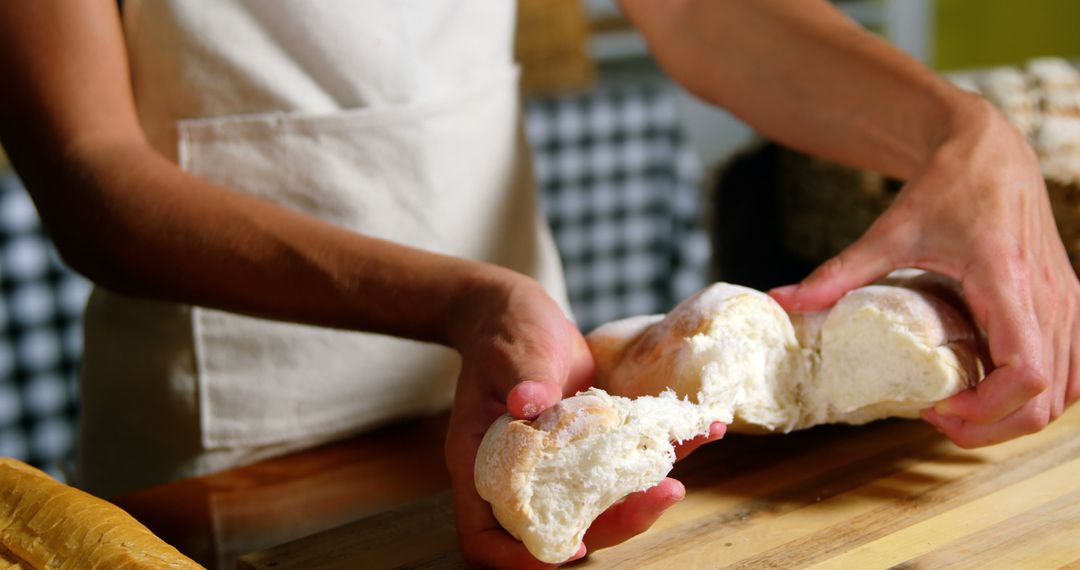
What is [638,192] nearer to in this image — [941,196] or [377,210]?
[377,210]

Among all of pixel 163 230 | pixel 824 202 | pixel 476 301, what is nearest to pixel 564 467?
pixel 476 301

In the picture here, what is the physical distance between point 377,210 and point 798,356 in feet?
1.82

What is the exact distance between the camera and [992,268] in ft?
3.37

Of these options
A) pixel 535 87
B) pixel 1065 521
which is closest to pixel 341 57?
pixel 1065 521

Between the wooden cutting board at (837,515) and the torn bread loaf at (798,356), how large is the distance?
0.05m

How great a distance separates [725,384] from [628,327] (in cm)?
16

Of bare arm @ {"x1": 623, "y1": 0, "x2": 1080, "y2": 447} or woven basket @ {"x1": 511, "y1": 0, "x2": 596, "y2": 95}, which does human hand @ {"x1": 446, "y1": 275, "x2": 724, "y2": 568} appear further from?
woven basket @ {"x1": 511, "y1": 0, "x2": 596, "y2": 95}

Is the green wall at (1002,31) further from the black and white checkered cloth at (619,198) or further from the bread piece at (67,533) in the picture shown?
the bread piece at (67,533)

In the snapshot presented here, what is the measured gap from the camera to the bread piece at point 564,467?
0.80 meters

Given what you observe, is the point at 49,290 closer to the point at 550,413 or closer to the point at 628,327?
the point at 628,327

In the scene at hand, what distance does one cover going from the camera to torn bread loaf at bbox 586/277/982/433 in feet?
3.26

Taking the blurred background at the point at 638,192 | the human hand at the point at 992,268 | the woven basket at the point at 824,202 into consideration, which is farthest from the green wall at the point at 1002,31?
the human hand at the point at 992,268

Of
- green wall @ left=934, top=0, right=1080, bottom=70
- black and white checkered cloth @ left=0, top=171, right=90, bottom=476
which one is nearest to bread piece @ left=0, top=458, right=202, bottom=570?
black and white checkered cloth @ left=0, top=171, right=90, bottom=476

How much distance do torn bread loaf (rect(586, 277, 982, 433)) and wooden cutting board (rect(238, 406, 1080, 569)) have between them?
0.05 m
